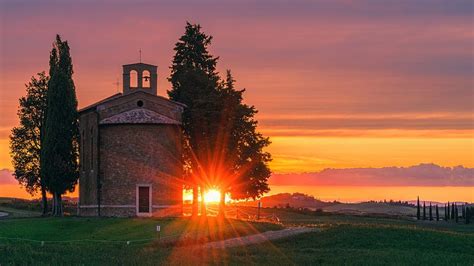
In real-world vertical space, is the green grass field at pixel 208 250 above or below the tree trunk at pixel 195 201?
below

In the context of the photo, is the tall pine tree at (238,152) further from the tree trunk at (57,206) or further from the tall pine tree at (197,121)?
the tree trunk at (57,206)

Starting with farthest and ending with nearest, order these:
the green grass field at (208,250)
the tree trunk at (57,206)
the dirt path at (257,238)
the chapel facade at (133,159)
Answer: the tree trunk at (57,206), the chapel facade at (133,159), the dirt path at (257,238), the green grass field at (208,250)

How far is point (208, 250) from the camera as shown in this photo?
1513 inches

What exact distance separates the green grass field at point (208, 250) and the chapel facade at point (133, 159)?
5858mm

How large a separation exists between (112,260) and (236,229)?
62.1 ft

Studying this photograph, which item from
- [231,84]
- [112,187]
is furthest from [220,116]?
[112,187]

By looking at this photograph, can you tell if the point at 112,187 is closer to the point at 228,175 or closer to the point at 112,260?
the point at 228,175

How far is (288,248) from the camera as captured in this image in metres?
41.0

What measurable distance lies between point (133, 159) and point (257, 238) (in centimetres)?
2437

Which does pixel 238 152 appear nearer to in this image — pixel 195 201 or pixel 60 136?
pixel 195 201

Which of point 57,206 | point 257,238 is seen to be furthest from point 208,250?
point 57,206

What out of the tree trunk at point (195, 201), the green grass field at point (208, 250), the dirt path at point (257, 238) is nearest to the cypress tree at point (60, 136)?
the green grass field at point (208, 250)

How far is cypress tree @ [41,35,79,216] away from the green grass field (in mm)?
7891

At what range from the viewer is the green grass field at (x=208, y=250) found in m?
33.2
